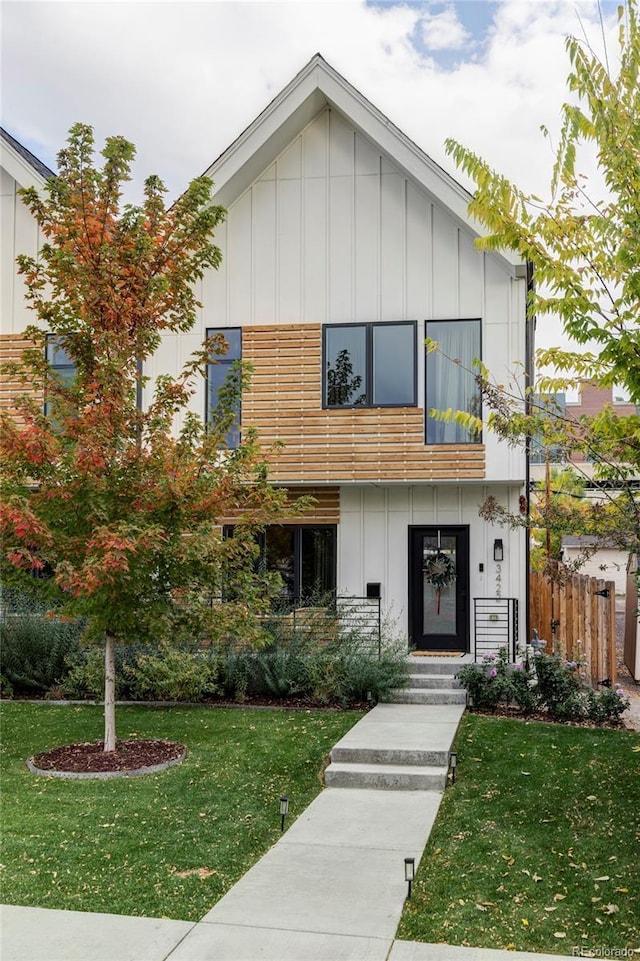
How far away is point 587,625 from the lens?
12.3 metres

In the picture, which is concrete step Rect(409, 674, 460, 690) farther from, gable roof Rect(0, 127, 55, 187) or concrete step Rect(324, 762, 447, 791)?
gable roof Rect(0, 127, 55, 187)

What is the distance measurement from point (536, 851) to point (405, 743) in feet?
9.65

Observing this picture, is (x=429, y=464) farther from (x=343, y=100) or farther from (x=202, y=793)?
(x=202, y=793)

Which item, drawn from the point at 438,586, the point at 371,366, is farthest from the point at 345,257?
the point at 438,586

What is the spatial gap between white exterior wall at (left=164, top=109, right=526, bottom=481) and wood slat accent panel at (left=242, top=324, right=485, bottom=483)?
0.57 meters

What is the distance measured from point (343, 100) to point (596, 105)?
919 centimetres

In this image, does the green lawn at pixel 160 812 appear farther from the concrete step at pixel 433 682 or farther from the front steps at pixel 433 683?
the concrete step at pixel 433 682

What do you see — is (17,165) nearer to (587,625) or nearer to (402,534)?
(402,534)

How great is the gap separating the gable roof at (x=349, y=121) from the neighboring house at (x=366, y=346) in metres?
0.03

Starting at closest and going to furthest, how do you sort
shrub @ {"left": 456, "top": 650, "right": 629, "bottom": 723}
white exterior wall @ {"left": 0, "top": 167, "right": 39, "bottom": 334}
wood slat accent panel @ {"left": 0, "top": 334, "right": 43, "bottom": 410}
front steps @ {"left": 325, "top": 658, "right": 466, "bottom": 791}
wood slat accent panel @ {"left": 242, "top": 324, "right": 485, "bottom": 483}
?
front steps @ {"left": 325, "top": 658, "right": 466, "bottom": 791} < shrub @ {"left": 456, "top": 650, "right": 629, "bottom": 723} < wood slat accent panel @ {"left": 242, "top": 324, "right": 485, "bottom": 483} < wood slat accent panel @ {"left": 0, "top": 334, "right": 43, "bottom": 410} < white exterior wall @ {"left": 0, "top": 167, "right": 39, "bottom": 334}

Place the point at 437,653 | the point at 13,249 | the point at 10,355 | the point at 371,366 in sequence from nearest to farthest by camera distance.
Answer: the point at 437,653 < the point at 371,366 < the point at 10,355 < the point at 13,249

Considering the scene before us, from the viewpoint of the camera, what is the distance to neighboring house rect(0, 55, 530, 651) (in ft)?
46.8

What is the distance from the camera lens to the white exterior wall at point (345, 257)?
14.4m

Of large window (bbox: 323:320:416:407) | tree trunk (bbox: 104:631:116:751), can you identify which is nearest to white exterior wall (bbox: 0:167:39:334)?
large window (bbox: 323:320:416:407)
